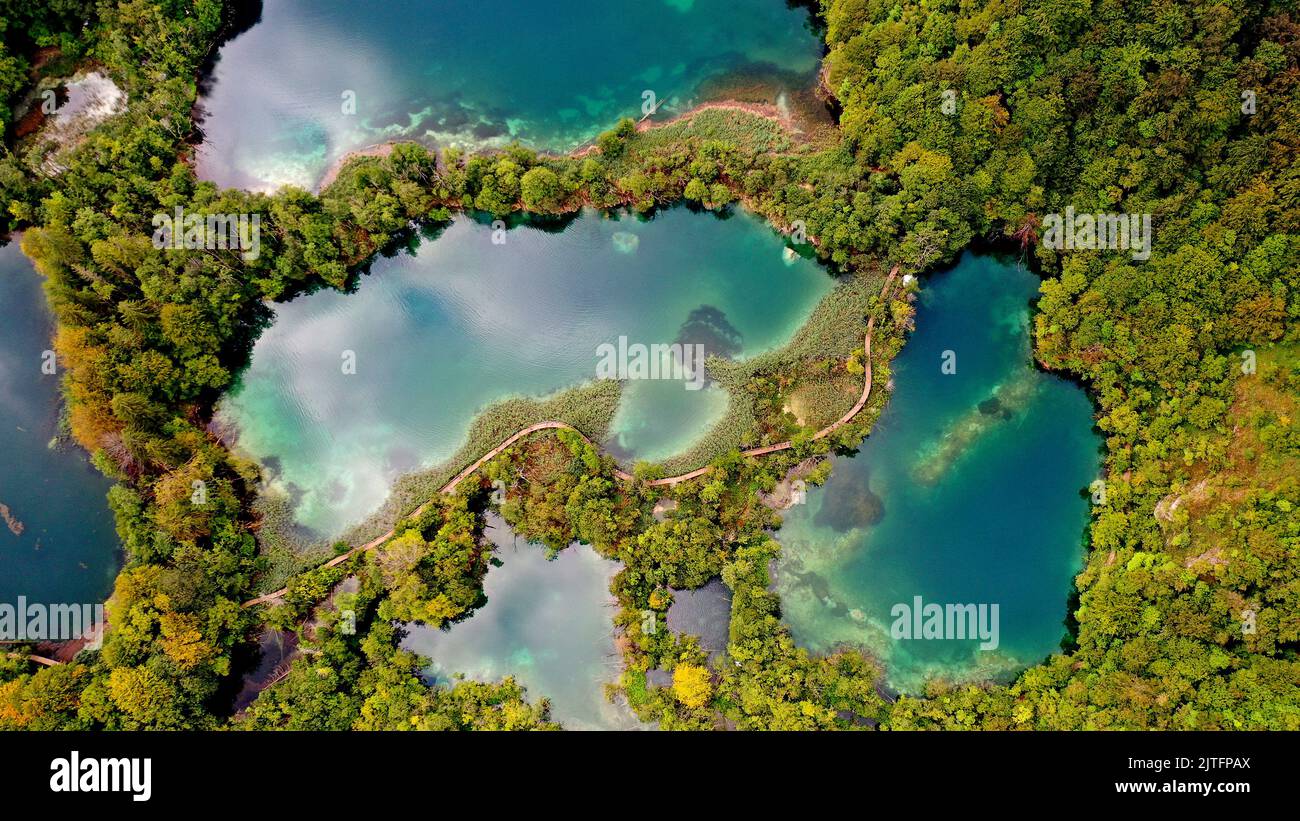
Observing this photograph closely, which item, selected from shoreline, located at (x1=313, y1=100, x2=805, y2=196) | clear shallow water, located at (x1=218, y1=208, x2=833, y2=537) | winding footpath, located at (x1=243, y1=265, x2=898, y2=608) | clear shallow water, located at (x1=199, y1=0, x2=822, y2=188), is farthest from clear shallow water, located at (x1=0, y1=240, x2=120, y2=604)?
shoreline, located at (x1=313, y1=100, x2=805, y2=196)

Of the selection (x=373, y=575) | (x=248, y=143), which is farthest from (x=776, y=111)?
(x=373, y=575)

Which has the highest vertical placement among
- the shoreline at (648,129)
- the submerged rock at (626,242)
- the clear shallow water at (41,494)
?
the shoreline at (648,129)

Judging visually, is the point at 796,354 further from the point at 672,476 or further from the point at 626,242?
the point at 626,242

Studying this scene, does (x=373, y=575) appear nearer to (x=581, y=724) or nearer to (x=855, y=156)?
(x=581, y=724)

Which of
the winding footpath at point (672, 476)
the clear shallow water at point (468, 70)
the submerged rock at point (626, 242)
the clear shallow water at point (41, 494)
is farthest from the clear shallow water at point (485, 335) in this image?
the clear shallow water at point (41, 494)

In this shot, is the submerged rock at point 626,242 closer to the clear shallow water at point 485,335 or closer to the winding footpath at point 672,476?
the clear shallow water at point 485,335

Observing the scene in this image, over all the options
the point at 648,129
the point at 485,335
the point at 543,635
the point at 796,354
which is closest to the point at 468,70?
the point at 648,129
